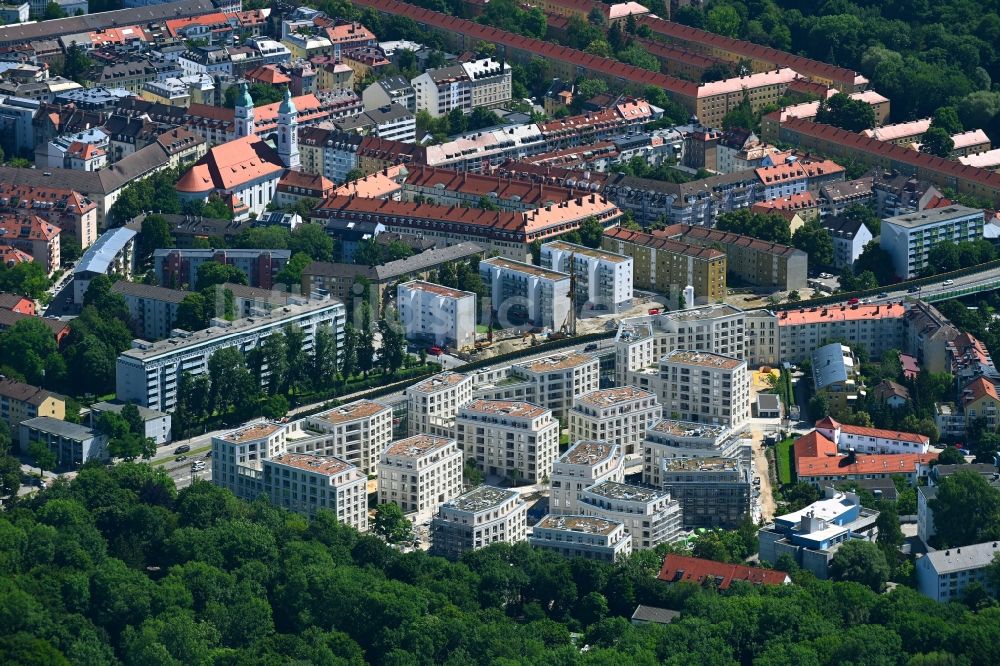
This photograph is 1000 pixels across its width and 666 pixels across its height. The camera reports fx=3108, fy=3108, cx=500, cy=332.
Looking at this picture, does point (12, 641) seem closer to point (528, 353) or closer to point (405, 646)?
point (405, 646)

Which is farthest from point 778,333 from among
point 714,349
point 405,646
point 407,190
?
point 405,646

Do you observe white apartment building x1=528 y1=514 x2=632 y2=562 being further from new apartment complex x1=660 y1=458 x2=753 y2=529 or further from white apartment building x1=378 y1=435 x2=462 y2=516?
white apartment building x1=378 y1=435 x2=462 y2=516

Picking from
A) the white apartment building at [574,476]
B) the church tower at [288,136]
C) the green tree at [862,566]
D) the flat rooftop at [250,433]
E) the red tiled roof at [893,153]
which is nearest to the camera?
the green tree at [862,566]

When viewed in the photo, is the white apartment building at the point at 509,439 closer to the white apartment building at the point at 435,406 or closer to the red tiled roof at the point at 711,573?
the white apartment building at the point at 435,406

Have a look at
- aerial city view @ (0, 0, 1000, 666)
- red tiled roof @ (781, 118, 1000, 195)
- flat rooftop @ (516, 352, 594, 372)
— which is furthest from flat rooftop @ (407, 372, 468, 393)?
red tiled roof @ (781, 118, 1000, 195)

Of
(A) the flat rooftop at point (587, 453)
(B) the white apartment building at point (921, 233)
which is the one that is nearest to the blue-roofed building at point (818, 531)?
(A) the flat rooftop at point (587, 453)
